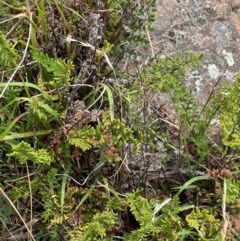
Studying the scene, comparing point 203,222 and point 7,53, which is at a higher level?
point 7,53

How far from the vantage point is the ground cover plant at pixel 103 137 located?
2.04 meters

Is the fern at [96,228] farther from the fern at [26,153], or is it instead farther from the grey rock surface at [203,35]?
the grey rock surface at [203,35]

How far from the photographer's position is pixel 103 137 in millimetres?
2033

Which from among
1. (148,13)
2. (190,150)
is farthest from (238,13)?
(190,150)

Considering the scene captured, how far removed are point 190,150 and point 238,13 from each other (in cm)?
78

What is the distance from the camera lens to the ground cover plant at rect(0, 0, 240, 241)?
2.04 meters

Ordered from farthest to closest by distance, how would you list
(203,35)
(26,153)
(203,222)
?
1. (203,35)
2. (203,222)
3. (26,153)

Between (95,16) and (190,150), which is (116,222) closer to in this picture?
(190,150)

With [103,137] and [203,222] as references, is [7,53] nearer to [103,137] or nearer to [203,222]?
[103,137]

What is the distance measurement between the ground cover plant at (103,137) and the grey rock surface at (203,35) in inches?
7.8

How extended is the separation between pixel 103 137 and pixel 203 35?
0.87 meters

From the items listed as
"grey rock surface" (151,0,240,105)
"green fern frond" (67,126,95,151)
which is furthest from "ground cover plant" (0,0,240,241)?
"grey rock surface" (151,0,240,105)

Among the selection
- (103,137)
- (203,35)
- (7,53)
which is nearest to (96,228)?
(103,137)

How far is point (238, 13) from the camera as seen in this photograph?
272 centimetres
